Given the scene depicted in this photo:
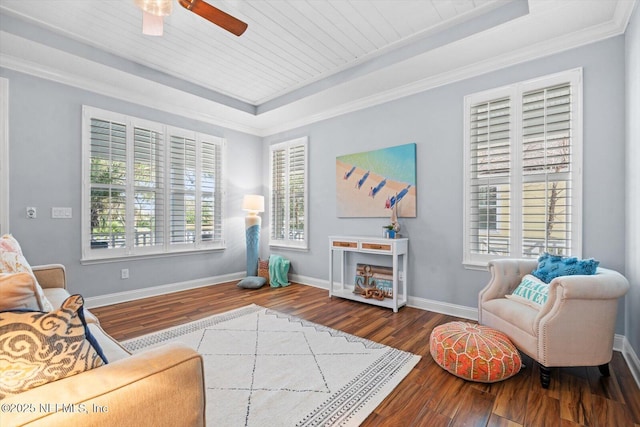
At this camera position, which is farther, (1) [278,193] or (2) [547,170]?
(1) [278,193]

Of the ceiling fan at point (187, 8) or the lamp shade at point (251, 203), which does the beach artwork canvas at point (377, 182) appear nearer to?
the lamp shade at point (251, 203)

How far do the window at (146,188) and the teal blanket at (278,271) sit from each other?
36.7 inches

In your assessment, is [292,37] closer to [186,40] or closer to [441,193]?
[186,40]

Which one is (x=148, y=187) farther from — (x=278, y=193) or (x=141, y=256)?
(x=278, y=193)

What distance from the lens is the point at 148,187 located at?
4082 millimetres

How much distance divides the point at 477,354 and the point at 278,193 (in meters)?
3.94

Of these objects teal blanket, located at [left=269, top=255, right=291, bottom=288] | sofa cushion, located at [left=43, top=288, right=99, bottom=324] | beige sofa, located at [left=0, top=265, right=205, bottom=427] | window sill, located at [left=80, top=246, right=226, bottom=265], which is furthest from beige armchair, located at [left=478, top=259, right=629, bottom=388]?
window sill, located at [left=80, top=246, right=226, bottom=265]

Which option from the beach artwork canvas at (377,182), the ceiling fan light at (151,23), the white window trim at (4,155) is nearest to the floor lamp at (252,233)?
the beach artwork canvas at (377,182)

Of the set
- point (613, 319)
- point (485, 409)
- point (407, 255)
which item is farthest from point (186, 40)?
point (613, 319)

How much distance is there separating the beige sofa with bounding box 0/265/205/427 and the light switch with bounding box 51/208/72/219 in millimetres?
3343

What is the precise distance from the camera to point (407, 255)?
3664 mm

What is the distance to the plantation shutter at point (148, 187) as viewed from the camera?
157 inches

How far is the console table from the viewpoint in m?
3.46

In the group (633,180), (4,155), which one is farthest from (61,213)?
(633,180)
